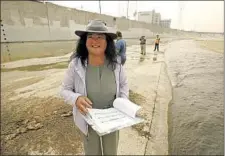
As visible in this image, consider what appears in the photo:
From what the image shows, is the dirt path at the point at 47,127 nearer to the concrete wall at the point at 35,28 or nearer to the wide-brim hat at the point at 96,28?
the wide-brim hat at the point at 96,28

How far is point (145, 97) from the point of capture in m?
5.10

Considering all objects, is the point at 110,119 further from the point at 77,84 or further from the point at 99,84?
the point at 77,84

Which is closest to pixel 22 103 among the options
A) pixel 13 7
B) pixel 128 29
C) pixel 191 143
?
pixel 191 143

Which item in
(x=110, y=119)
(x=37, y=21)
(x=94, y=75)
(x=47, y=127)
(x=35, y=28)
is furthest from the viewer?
(x=37, y=21)

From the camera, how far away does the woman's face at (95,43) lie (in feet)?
5.28

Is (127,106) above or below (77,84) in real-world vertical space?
below

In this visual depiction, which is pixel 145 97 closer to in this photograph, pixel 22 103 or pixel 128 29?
pixel 22 103

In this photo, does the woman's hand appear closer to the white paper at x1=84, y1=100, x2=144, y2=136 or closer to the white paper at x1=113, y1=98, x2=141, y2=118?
the white paper at x1=84, y1=100, x2=144, y2=136

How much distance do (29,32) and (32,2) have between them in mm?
3561

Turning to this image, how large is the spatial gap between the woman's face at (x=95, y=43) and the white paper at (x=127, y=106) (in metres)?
0.46

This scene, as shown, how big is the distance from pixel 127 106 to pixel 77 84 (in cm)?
51

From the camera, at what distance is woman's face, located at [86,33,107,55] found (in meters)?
1.61

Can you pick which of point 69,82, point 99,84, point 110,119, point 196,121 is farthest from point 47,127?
point 196,121

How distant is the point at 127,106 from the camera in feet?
5.10
